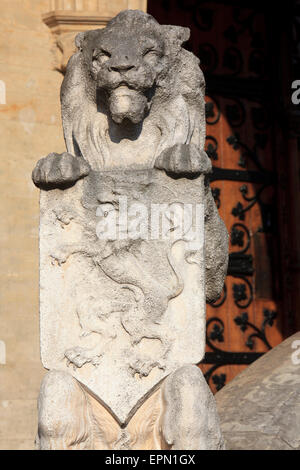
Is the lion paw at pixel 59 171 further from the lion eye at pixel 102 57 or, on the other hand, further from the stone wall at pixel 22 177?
the stone wall at pixel 22 177

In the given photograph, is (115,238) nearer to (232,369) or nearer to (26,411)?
(26,411)

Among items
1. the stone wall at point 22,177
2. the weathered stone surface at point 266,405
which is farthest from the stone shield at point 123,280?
the stone wall at point 22,177

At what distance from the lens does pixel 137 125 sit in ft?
17.6

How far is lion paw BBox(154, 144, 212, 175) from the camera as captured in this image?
5.18 meters

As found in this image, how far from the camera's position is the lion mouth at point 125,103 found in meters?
5.27

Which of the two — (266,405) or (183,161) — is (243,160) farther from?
(183,161)

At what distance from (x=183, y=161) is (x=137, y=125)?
29cm

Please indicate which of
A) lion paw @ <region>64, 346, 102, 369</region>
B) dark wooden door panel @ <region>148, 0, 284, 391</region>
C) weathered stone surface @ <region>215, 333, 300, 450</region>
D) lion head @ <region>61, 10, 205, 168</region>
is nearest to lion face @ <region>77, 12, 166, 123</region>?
lion head @ <region>61, 10, 205, 168</region>

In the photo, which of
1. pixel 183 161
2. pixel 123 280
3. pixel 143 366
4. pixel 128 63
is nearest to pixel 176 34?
pixel 128 63

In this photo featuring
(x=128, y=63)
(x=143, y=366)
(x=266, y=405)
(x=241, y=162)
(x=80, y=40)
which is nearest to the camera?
(x=143, y=366)

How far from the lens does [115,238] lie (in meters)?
5.24

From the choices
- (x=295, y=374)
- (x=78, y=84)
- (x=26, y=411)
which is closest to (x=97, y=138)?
(x=78, y=84)

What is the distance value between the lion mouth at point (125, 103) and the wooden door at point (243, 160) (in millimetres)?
3901

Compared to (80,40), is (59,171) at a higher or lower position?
lower
